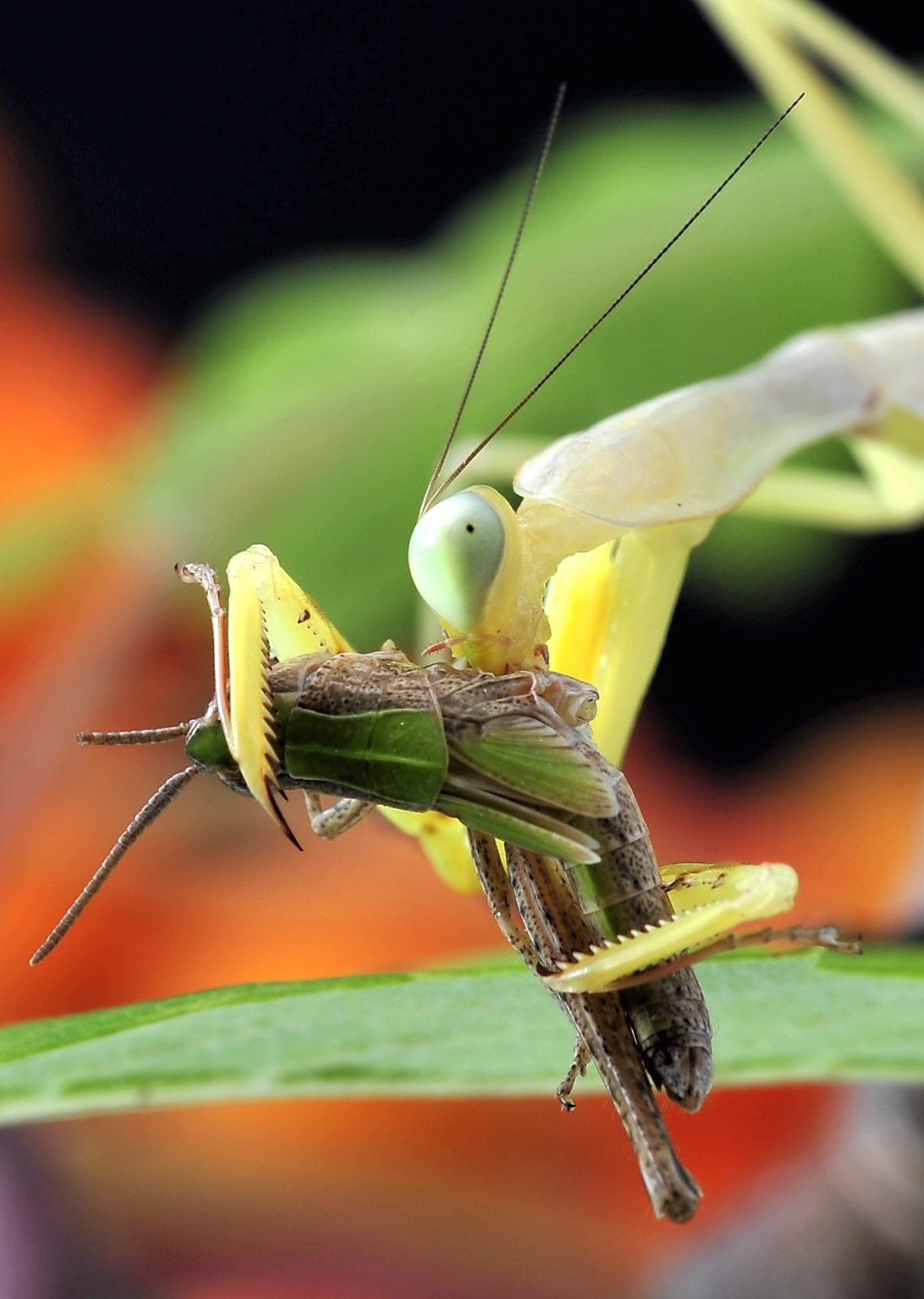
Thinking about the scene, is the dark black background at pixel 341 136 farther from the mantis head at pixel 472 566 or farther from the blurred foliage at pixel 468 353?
the mantis head at pixel 472 566

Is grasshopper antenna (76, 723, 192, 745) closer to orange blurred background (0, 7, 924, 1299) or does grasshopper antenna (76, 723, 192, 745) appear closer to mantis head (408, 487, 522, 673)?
mantis head (408, 487, 522, 673)

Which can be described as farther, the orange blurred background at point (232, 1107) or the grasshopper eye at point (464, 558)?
the orange blurred background at point (232, 1107)

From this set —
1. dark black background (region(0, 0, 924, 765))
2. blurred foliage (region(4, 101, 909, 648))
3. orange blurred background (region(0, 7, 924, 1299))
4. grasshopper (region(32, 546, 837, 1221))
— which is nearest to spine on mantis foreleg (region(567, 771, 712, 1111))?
grasshopper (region(32, 546, 837, 1221))

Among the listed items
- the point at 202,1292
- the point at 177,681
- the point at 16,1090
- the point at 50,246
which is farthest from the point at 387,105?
the point at 16,1090

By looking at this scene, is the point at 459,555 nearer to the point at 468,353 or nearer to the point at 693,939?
the point at 693,939

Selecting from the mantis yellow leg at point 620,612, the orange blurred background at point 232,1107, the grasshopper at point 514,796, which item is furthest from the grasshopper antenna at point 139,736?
the orange blurred background at point 232,1107

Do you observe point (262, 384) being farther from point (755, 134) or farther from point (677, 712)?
point (677, 712)

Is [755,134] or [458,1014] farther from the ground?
[755,134]
